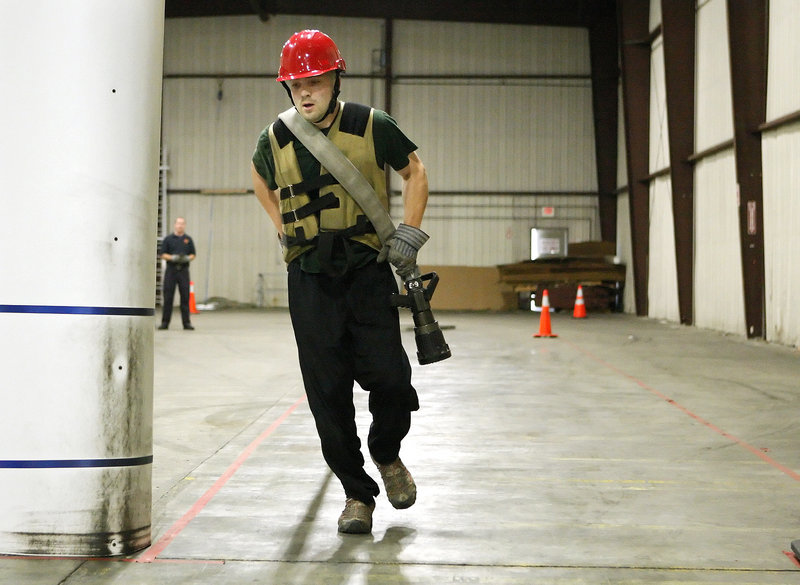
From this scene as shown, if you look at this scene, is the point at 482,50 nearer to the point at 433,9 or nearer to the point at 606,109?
the point at 433,9

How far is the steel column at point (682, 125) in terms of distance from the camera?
54.0ft

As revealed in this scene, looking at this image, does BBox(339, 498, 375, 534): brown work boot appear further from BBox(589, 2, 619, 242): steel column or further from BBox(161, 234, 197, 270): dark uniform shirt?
BBox(589, 2, 619, 242): steel column

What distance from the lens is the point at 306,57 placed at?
10.6ft

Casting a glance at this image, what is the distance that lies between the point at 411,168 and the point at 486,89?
68.3 feet

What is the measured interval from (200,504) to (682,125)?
48.4 feet

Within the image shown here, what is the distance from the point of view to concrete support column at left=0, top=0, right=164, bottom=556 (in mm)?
2932

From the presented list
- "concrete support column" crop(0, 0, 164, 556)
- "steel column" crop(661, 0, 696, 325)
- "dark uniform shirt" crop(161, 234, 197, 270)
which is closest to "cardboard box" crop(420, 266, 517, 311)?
"steel column" crop(661, 0, 696, 325)

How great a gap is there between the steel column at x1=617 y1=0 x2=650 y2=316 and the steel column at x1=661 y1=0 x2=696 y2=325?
2.85 metres

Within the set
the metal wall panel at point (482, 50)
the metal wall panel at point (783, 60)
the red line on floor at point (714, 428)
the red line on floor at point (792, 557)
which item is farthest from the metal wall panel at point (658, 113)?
the red line on floor at point (792, 557)

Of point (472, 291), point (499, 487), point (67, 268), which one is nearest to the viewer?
point (67, 268)

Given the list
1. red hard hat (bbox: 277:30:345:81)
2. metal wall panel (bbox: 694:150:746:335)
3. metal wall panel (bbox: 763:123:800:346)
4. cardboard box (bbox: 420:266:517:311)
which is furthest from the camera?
cardboard box (bbox: 420:266:517:311)

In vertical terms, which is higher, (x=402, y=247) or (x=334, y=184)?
(x=334, y=184)

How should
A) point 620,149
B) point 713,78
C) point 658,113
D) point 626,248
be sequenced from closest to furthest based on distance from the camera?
point 713,78 < point 658,113 < point 626,248 < point 620,149

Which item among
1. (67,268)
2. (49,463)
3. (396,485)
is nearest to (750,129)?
(396,485)
